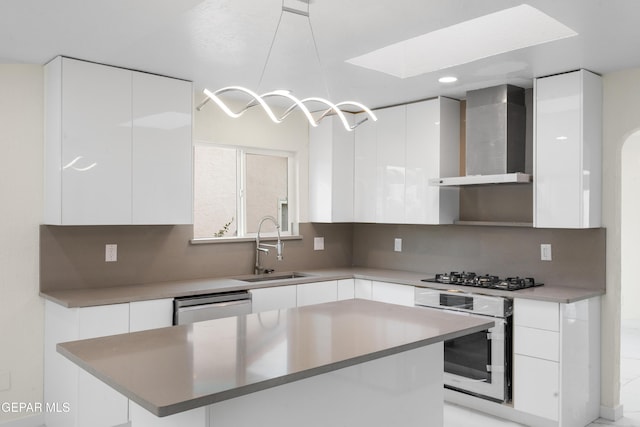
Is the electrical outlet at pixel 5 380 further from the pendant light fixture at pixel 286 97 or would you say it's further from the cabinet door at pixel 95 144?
the pendant light fixture at pixel 286 97

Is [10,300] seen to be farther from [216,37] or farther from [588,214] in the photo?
[588,214]

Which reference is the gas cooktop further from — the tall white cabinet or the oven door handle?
the tall white cabinet

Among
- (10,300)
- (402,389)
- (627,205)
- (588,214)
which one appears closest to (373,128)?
(588,214)

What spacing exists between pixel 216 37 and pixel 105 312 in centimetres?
182

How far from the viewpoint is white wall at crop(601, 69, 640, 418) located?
12.0ft

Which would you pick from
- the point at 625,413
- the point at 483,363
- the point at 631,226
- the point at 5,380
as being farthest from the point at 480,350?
the point at 631,226

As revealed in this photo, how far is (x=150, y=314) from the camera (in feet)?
11.4

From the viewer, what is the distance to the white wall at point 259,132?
4.42m

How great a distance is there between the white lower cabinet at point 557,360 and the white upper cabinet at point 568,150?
0.62 m

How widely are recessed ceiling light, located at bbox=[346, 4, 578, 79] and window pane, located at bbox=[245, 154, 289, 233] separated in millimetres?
1692

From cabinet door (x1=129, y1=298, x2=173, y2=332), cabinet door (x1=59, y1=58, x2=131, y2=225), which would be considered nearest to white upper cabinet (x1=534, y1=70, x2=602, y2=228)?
cabinet door (x1=129, y1=298, x2=173, y2=332)

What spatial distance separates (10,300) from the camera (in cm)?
348

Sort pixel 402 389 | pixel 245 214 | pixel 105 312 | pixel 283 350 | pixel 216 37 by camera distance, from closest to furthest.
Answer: pixel 283 350
pixel 402 389
pixel 216 37
pixel 105 312
pixel 245 214

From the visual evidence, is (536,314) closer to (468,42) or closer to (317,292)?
(317,292)
